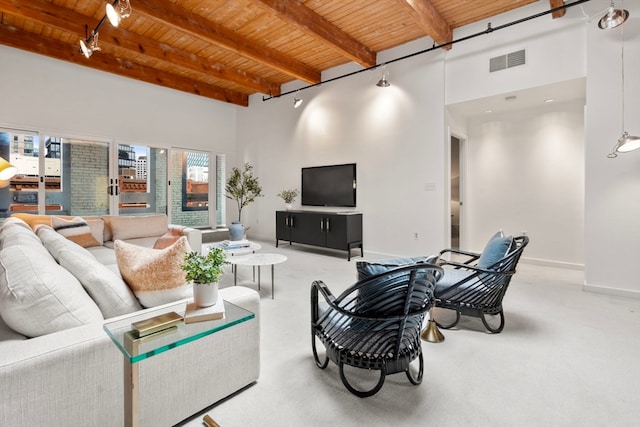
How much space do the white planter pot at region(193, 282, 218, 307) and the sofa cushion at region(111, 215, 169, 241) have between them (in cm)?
366

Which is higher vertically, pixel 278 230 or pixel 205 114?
pixel 205 114

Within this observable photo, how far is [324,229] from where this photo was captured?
5.59 metres

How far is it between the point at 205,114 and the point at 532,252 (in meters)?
7.20

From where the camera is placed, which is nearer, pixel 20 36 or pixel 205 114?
pixel 20 36

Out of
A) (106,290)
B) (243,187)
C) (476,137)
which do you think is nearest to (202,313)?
(106,290)

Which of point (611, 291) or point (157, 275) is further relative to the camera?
point (611, 291)

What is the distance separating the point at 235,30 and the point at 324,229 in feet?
11.2

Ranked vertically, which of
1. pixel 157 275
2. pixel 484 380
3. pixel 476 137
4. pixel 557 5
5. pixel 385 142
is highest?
pixel 557 5

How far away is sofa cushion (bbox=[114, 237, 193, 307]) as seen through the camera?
149cm

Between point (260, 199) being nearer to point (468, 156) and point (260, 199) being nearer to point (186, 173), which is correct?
point (186, 173)

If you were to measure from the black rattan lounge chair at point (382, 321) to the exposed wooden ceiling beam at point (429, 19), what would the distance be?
3349 millimetres

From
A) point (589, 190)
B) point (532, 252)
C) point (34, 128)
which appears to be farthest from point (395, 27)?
point (34, 128)

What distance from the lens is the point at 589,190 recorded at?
3531 mm

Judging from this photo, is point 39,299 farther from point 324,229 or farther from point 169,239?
point 324,229
